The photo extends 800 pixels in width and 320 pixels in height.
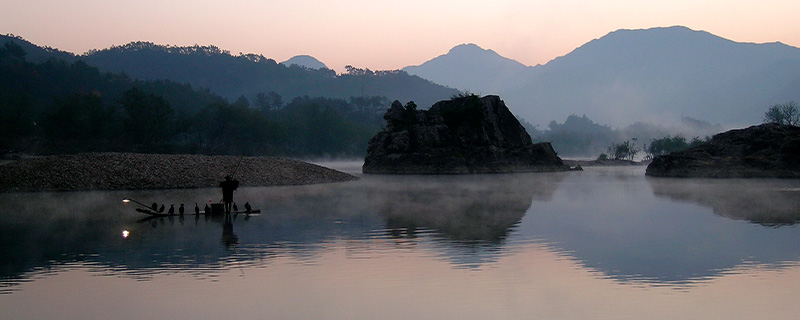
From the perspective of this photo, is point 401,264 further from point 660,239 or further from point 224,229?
point 224,229

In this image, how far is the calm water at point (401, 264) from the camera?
Result: 13.6 metres

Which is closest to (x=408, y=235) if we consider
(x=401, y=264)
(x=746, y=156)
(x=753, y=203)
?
(x=401, y=264)

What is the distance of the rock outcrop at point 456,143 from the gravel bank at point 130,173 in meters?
30.2

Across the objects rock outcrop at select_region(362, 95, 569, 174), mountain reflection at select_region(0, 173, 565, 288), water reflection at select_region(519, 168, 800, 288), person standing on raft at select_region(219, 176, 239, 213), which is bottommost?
water reflection at select_region(519, 168, 800, 288)

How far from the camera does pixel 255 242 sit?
2289cm

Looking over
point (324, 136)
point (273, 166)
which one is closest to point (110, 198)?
point (273, 166)

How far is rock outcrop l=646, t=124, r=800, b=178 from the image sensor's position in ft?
238

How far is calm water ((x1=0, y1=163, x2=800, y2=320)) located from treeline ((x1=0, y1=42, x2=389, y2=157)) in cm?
6598

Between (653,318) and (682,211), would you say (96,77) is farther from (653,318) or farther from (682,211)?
(653,318)

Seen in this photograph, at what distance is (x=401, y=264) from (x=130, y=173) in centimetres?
3961

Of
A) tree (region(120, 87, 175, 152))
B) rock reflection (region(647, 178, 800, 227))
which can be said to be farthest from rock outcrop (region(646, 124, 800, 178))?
tree (region(120, 87, 175, 152))

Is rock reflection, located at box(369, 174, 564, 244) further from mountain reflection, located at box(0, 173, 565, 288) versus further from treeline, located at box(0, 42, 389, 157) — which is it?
treeline, located at box(0, 42, 389, 157)

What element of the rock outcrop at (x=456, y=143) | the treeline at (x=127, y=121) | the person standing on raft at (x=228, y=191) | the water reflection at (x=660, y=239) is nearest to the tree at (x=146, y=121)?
the treeline at (x=127, y=121)

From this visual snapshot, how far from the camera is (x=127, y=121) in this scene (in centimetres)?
11000
